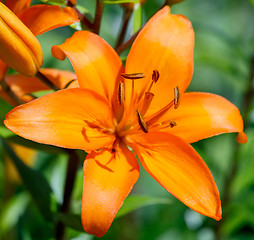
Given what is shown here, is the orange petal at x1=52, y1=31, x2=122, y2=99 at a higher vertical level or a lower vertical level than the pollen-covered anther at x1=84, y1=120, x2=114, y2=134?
higher

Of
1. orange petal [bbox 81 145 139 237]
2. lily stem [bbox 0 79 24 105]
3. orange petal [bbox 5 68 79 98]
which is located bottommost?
orange petal [bbox 81 145 139 237]

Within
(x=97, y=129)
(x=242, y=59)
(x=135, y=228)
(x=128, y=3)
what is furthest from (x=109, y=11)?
(x=97, y=129)

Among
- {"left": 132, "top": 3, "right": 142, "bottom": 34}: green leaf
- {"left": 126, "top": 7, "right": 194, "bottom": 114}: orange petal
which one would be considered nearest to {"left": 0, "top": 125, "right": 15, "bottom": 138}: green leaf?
{"left": 126, "top": 7, "right": 194, "bottom": 114}: orange petal

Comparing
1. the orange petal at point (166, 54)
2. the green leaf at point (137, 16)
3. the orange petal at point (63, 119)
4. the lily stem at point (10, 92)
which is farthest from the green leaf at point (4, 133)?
the green leaf at point (137, 16)

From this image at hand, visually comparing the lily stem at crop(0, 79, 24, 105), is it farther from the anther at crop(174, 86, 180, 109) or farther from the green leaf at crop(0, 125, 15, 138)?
the anther at crop(174, 86, 180, 109)

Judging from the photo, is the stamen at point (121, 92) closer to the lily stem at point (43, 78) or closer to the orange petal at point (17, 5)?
the lily stem at point (43, 78)

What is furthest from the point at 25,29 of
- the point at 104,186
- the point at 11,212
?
the point at 11,212

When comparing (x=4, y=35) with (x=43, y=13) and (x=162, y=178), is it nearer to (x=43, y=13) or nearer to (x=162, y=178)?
(x=43, y=13)

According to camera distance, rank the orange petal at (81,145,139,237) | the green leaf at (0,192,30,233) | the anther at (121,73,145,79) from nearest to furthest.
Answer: the orange petal at (81,145,139,237) → the anther at (121,73,145,79) → the green leaf at (0,192,30,233)
